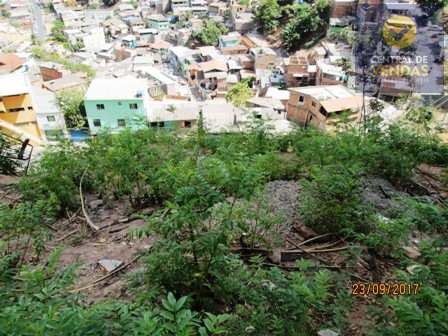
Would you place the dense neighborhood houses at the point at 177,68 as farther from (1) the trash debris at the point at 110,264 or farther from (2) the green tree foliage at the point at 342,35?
(1) the trash debris at the point at 110,264

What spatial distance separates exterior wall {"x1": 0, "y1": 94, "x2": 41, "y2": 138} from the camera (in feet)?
29.6

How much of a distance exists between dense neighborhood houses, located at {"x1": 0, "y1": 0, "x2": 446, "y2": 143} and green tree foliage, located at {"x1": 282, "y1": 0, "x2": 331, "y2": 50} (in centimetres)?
19

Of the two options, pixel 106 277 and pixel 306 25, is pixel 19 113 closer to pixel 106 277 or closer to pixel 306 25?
pixel 106 277

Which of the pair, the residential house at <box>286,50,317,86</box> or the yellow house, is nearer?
the yellow house

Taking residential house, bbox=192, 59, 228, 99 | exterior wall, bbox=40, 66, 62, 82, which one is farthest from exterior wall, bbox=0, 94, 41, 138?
exterior wall, bbox=40, 66, 62, 82

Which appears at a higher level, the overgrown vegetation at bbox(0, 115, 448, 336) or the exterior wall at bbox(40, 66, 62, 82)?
the overgrown vegetation at bbox(0, 115, 448, 336)

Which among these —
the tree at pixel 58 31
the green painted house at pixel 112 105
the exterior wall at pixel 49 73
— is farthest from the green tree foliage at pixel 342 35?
the tree at pixel 58 31

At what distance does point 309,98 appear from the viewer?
489 inches

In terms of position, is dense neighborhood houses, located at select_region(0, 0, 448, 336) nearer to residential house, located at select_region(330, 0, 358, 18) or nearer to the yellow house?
the yellow house

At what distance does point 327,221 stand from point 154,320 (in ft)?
6.72

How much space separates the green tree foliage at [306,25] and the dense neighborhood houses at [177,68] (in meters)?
0.19

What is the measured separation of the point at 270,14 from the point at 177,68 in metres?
9.39

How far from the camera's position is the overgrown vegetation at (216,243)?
153 cm
